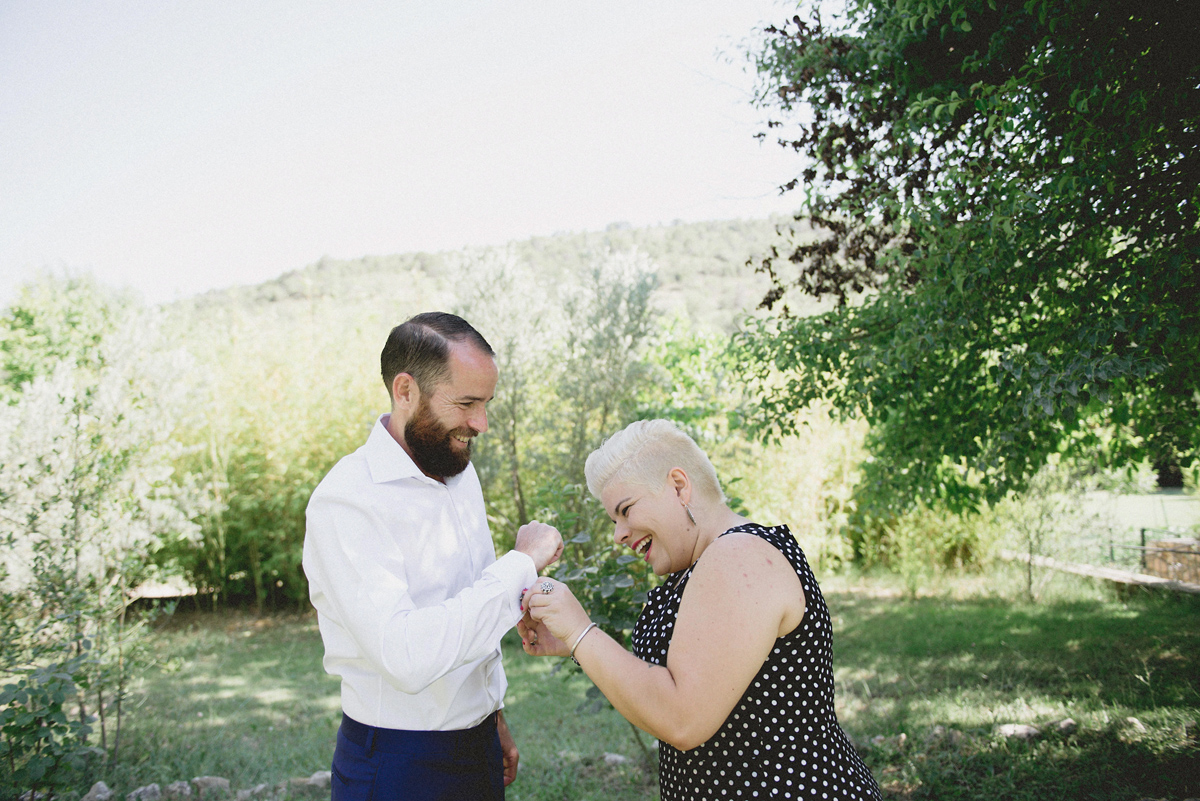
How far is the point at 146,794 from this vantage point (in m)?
3.73

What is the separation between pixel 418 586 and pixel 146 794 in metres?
3.08

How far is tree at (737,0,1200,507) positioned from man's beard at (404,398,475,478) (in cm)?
255

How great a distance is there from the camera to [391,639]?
1538 millimetres

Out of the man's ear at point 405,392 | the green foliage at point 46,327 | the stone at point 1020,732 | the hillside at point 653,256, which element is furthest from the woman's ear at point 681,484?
the hillside at point 653,256

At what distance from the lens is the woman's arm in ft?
4.79

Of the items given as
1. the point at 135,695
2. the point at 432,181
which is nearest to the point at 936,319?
the point at 135,695

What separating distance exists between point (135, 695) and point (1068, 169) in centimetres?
787

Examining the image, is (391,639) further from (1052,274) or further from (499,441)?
(499,441)

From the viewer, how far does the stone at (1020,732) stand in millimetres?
4203

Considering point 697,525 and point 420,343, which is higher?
point 420,343

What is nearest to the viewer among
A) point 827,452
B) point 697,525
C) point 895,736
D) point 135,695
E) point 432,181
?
point 697,525

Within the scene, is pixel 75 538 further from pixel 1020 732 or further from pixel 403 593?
pixel 1020 732

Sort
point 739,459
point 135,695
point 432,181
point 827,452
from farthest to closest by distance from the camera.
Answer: point 432,181
point 827,452
point 739,459
point 135,695

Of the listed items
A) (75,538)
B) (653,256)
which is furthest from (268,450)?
(653,256)
